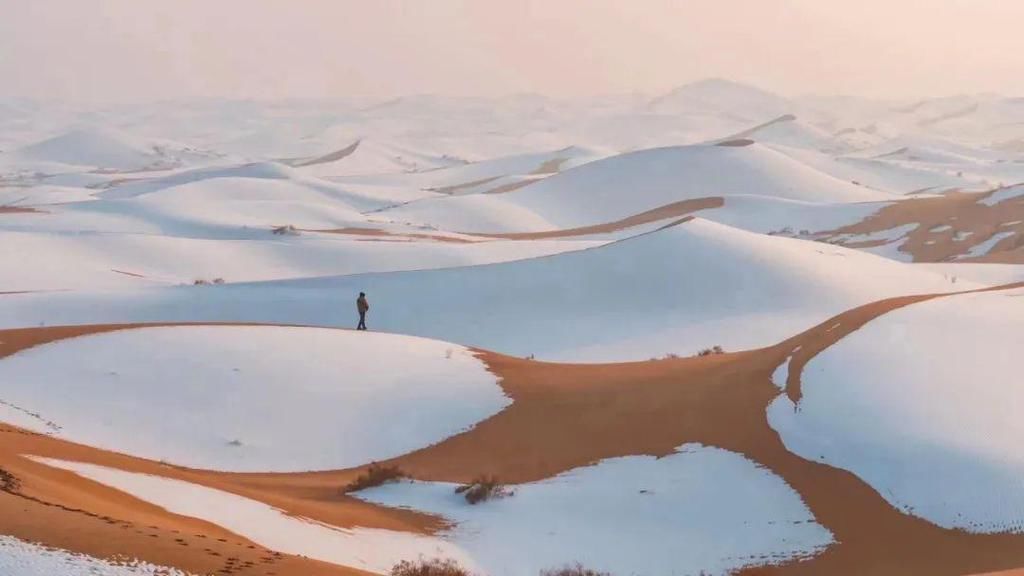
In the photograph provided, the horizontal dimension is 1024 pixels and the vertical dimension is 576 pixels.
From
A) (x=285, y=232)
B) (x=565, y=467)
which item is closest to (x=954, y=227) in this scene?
(x=285, y=232)

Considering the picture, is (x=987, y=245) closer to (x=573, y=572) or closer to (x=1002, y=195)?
(x=1002, y=195)

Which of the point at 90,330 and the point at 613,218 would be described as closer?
the point at 90,330

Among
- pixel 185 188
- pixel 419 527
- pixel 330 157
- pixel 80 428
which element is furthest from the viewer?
pixel 330 157

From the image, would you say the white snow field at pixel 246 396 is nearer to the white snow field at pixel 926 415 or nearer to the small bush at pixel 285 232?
the white snow field at pixel 926 415

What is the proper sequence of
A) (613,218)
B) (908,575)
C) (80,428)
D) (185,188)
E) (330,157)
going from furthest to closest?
(330,157), (185,188), (613,218), (80,428), (908,575)

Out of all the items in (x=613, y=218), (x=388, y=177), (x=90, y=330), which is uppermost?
(x=388, y=177)

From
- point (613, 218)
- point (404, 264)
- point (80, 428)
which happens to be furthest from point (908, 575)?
point (613, 218)

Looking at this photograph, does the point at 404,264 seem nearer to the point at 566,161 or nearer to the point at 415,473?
the point at 415,473
